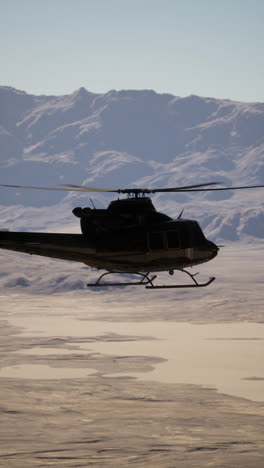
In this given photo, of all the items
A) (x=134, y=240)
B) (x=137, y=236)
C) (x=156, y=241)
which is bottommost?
(x=156, y=241)

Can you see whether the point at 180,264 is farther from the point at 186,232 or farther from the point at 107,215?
the point at 107,215

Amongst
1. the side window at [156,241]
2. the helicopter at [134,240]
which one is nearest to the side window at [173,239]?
the helicopter at [134,240]

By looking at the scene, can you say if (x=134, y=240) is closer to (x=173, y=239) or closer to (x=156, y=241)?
(x=156, y=241)

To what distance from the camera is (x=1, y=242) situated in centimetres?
4994

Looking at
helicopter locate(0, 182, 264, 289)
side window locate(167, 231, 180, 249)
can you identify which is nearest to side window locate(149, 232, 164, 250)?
helicopter locate(0, 182, 264, 289)

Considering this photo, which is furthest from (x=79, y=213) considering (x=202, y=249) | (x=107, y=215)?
(x=202, y=249)

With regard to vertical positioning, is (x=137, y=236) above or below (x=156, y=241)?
above

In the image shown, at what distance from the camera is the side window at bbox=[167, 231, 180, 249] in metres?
46.9

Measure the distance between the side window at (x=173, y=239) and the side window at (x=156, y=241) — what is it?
45 cm

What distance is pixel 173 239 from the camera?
4697cm

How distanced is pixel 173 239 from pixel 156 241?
3.49 feet

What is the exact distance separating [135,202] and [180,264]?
484 cm

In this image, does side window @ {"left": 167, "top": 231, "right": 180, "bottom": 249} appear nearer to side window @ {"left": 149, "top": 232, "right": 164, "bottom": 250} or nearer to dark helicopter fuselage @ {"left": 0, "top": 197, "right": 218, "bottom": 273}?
dark helicopter fuselage @ {"left": 0, "top": 197, "right": 218, "bottom": 273}

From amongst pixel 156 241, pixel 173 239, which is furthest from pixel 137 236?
pixel 173 239
